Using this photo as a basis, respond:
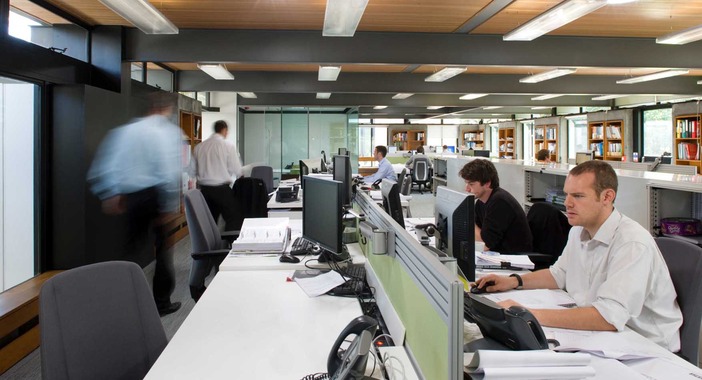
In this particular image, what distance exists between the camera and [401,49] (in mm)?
5301

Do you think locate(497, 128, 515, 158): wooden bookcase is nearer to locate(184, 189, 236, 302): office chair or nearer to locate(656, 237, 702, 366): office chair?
locate(184, 189, 236, 302): office chair

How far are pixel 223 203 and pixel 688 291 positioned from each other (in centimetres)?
425

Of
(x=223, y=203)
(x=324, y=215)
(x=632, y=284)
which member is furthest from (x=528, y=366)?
(x=223, y=203)

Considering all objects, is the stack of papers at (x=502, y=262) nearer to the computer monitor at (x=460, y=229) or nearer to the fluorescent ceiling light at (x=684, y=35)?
Answer: the computer monitor at (x=460, y=229)

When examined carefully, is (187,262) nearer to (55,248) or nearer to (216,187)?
(216,187)

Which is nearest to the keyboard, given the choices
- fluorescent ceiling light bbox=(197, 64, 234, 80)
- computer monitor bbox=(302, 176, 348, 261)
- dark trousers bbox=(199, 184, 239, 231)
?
computer monitor bbox=(302, 176, 348, 261)

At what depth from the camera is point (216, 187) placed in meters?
5.25

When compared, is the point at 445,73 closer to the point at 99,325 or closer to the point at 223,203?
the point at 223,203

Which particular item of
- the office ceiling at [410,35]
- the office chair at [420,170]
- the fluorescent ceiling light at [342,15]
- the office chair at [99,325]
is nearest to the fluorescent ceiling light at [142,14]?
the office ceiling at [410,35]

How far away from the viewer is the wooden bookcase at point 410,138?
2041cm

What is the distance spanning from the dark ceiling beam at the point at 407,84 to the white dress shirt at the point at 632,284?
6.48 m

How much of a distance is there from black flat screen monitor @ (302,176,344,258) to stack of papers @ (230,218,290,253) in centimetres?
35

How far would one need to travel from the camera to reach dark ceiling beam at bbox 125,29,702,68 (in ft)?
16.7

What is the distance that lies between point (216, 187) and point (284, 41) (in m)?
1.76
